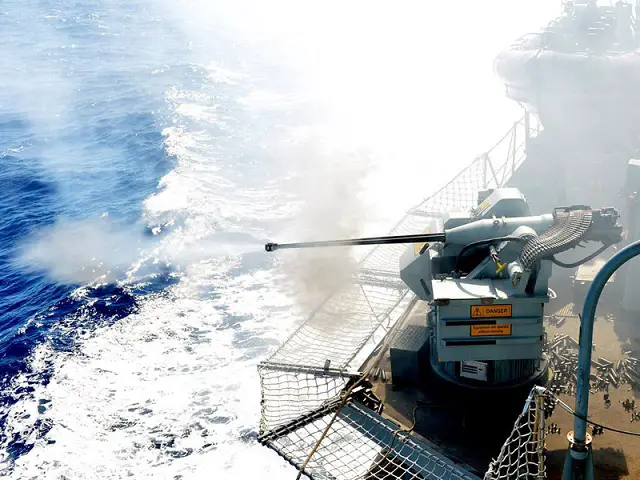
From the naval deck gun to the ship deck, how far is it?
322 mm

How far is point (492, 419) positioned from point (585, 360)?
174 inches

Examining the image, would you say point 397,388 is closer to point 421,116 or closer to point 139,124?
point 139,124

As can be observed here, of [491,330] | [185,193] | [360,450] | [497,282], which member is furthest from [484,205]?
[185,193]

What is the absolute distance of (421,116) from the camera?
4275 cm

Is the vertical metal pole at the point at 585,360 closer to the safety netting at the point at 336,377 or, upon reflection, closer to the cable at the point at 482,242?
the safety netting at the point at 336,377

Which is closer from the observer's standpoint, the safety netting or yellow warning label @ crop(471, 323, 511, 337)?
the safety netting

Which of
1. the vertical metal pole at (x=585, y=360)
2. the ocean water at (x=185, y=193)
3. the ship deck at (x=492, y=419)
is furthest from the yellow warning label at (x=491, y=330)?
the ocean water at (x=185, y=193)

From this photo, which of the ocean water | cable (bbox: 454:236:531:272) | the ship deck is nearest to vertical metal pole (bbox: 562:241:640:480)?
the ship deck

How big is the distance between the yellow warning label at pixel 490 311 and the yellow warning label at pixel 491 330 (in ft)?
0.59

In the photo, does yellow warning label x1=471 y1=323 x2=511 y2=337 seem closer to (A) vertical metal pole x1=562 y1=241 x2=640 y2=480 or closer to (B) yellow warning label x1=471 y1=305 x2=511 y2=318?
(B) yellow warning label x1=471 y1=305 x2=511 y2=318

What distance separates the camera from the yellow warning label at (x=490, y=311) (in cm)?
920

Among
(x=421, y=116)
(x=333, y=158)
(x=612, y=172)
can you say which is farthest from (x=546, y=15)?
(x=612, y=172)

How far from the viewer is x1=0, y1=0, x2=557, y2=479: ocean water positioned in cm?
1555

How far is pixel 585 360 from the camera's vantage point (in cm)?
588
